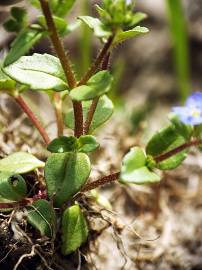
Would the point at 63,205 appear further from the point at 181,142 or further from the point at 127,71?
the point at 127,71

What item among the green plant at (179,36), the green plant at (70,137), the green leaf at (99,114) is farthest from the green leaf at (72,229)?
the green plant at (179,36)

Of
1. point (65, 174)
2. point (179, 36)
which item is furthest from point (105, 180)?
point (179, 36)

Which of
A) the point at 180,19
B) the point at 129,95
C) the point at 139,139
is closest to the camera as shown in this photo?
the point at 139,139

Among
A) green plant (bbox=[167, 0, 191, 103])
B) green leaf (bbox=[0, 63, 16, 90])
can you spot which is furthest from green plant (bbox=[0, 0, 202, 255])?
green plant (bbox=[167, 0, 191, 103])

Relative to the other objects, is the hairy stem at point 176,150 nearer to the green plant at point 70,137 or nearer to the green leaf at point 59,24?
the green plant at point 70,137

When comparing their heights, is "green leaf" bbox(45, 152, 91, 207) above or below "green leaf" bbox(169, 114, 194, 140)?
below

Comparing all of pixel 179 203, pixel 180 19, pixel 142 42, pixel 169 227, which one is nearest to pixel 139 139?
pixel 179 203

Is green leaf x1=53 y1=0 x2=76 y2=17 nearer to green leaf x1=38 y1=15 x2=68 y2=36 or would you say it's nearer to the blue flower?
green leaf x1=38 y1=15 x2=68 y2=36

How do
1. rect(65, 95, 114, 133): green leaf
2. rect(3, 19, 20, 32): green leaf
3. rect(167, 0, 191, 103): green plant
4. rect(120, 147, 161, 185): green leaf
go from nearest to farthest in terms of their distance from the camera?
rect(120, 147, 161, 185): green leaf
rect(3, 19, 20, 32): green leaf
rect(65, 95, 114, 133): green leaf
rect(167, 0, 191, 103): green plant
